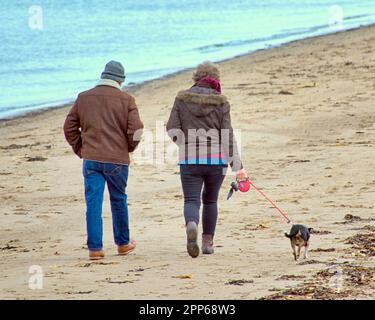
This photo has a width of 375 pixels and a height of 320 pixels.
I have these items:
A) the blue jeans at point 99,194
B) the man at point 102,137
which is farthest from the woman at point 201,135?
the blue jeans at point 99,194

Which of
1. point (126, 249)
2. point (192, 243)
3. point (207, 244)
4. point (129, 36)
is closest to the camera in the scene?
point (192, 243)

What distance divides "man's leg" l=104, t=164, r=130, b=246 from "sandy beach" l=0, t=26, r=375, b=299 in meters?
0.19

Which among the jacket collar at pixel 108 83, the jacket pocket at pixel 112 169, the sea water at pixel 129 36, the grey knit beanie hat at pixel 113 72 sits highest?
the sea water at pixel 129 36

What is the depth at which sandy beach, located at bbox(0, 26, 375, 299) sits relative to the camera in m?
7.33

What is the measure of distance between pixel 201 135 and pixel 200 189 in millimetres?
445

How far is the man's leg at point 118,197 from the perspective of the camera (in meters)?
8.64

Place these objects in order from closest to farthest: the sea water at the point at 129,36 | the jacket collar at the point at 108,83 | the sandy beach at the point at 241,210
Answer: the sandy beach at the point at 241,210 < the jacket collar at the point at 108,83 < the sea water at the point at 129,36

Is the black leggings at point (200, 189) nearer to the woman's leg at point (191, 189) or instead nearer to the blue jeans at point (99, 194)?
the woman's leg at point (191, 189)

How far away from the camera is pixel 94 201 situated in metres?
Answer: 8.68

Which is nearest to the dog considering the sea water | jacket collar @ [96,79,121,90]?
jacket collar @ [96,79,121,90]

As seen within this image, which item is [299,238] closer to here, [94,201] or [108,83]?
[94,201]

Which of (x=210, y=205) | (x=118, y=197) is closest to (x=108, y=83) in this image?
(x=118, y=197)

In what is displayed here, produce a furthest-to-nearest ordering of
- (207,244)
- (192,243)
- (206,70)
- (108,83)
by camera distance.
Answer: (108,83) < (207,244) < (206,70) < (192,243)

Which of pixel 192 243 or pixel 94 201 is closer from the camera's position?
pixel 192 243
